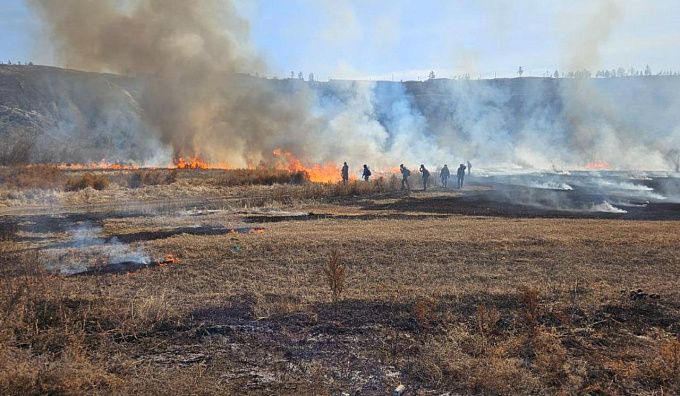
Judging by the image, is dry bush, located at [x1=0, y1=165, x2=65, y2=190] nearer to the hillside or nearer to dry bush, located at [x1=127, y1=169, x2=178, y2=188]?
dry bush, located at [x1=127, y1=169, x2=178, y2=188]

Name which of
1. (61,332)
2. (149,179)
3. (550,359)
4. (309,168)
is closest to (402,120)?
(309,168)

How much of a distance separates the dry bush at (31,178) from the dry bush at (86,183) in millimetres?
542

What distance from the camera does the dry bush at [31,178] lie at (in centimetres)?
3012

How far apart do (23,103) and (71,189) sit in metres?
57.9

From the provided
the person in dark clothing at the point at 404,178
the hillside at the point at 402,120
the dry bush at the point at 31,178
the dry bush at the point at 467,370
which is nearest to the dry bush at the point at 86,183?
the dry bush at the point at 31,178

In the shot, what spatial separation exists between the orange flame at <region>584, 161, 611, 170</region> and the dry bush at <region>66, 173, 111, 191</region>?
5779cm

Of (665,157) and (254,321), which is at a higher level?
(665,157)

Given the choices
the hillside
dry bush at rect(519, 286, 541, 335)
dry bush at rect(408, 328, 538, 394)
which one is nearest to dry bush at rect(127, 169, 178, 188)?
the hillside

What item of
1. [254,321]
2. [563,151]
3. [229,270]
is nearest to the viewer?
[254,321]

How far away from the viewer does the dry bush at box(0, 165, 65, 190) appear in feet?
98.8

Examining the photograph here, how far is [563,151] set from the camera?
77750 mm

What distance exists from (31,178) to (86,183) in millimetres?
3131

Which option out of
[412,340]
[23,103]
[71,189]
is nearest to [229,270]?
[412,340]

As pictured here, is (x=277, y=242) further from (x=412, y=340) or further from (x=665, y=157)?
(x=665, y=157)
